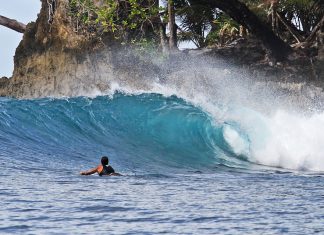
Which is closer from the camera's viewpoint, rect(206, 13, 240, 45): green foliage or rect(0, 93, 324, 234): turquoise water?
rect(0, 93, 324, 234): turquoise water

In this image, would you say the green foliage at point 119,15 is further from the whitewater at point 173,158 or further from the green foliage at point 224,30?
the green foliage at point 224,30

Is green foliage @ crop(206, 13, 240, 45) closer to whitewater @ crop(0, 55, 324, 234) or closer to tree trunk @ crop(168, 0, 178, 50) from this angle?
tree trunk @ crop(168, 0, 178, 50)

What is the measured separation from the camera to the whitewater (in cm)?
983

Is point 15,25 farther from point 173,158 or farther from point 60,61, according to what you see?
point 173,158

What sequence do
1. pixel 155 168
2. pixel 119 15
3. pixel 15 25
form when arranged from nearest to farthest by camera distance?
pixel 155 168
pixel 119 15
pixel 15 25

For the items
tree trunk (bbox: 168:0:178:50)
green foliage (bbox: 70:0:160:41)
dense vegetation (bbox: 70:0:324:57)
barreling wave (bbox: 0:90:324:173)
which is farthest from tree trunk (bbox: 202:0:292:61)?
tree trunk (bbox: 168:0:178:50)

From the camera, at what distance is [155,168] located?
18.1 metres

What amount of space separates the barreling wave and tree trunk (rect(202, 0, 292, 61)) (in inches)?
115

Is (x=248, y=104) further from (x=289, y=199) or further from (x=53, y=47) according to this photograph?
(x=289, y=199)

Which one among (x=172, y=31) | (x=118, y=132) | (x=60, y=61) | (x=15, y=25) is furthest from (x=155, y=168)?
(x=15, y=25)

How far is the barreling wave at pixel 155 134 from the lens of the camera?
63.6 ft

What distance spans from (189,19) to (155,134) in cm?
1091

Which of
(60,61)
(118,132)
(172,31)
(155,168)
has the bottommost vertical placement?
(155,168)

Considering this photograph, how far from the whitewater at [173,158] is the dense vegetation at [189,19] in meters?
2.08
